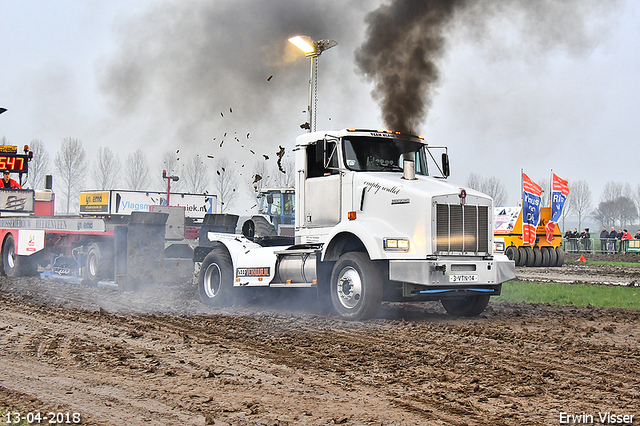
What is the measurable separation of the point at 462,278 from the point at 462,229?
2.60ft

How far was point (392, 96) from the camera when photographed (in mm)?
13602

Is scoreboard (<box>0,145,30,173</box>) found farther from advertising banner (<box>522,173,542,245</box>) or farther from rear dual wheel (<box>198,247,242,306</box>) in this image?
advertising banner (<box>522,173,542,245</box>)

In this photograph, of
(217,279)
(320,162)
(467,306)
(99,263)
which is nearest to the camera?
(467,306)

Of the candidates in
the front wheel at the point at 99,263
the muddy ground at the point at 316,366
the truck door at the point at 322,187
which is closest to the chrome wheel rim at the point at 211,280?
the muddy ground at the point at 316,366

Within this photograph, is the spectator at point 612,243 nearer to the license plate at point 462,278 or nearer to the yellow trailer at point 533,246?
the yellow trailer at point 533,246

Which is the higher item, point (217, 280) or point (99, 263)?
point (99, 263)

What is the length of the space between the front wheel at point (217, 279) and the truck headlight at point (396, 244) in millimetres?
4183

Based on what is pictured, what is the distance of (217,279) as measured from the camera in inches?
533

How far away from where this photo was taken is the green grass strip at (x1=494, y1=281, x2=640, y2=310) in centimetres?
1346

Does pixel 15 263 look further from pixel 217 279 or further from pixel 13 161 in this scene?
pixel 217 279

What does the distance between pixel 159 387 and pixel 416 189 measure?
553 centimetres

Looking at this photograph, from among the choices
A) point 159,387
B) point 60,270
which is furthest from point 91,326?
point 60,270

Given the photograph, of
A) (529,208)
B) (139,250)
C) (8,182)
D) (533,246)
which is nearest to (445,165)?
(139,250)

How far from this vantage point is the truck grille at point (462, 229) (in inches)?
399
